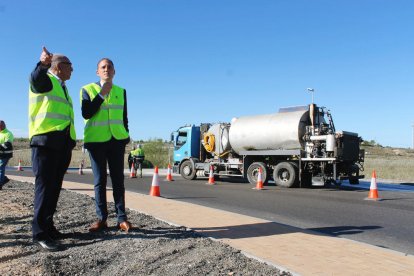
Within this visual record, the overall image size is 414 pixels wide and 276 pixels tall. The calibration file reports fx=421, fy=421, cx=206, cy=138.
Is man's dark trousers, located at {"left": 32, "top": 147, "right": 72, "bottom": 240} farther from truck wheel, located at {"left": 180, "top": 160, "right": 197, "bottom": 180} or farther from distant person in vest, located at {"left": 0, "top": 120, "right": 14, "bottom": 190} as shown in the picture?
truck wheel, located at {"left": 180, "top": 160, "right": 197, "bottom": 180}

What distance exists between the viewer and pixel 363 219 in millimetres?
8430

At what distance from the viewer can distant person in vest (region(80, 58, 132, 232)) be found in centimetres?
517

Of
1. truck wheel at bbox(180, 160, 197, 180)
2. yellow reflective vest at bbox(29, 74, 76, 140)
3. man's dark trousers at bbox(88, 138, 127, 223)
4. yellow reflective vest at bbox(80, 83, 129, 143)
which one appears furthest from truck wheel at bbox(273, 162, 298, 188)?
yellow reflective vest at bbox(29, 74, 76, 140)

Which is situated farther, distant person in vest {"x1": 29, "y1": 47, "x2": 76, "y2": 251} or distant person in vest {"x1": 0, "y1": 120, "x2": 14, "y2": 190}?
distant person in vest {"x1": 0, "y1": 120, "x2": 14, "y2": 190}

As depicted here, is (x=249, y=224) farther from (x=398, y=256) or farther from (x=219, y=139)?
(x=219, y=139)

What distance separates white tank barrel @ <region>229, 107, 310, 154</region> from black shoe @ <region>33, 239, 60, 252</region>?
13.1 m

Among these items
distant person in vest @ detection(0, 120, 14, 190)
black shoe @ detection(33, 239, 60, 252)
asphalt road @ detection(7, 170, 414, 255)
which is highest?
distant person in vest @ detection(0, 120, 14, 190)

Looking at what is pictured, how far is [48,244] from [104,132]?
1473 millimetres

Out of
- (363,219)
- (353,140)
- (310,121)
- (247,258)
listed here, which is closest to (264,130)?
(310,121)

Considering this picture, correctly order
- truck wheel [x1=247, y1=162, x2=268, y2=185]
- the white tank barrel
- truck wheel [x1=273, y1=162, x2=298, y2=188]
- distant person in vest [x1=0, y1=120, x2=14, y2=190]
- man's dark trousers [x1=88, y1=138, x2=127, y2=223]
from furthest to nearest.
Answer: truck wheel [x1=247, y1=162, x2=268, y2=185] < the white tank barrel < truck wheel [x1=273, y1=162, x2=298, y2=188] < distant person in vest [x1=0, y1=120, x2=14, y2=190] < man's dark trousers [x1=88, y1=138, x2=127, y2=223]

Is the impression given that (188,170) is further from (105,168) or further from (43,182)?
(43,182)

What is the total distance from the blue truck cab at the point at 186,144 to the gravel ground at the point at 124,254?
15.6 m

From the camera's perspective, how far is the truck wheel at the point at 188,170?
68.7 feet

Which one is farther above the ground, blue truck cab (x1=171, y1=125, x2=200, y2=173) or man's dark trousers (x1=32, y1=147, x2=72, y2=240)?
blue truck cab (x1=171, y1=125, x2=200, y2=173)
